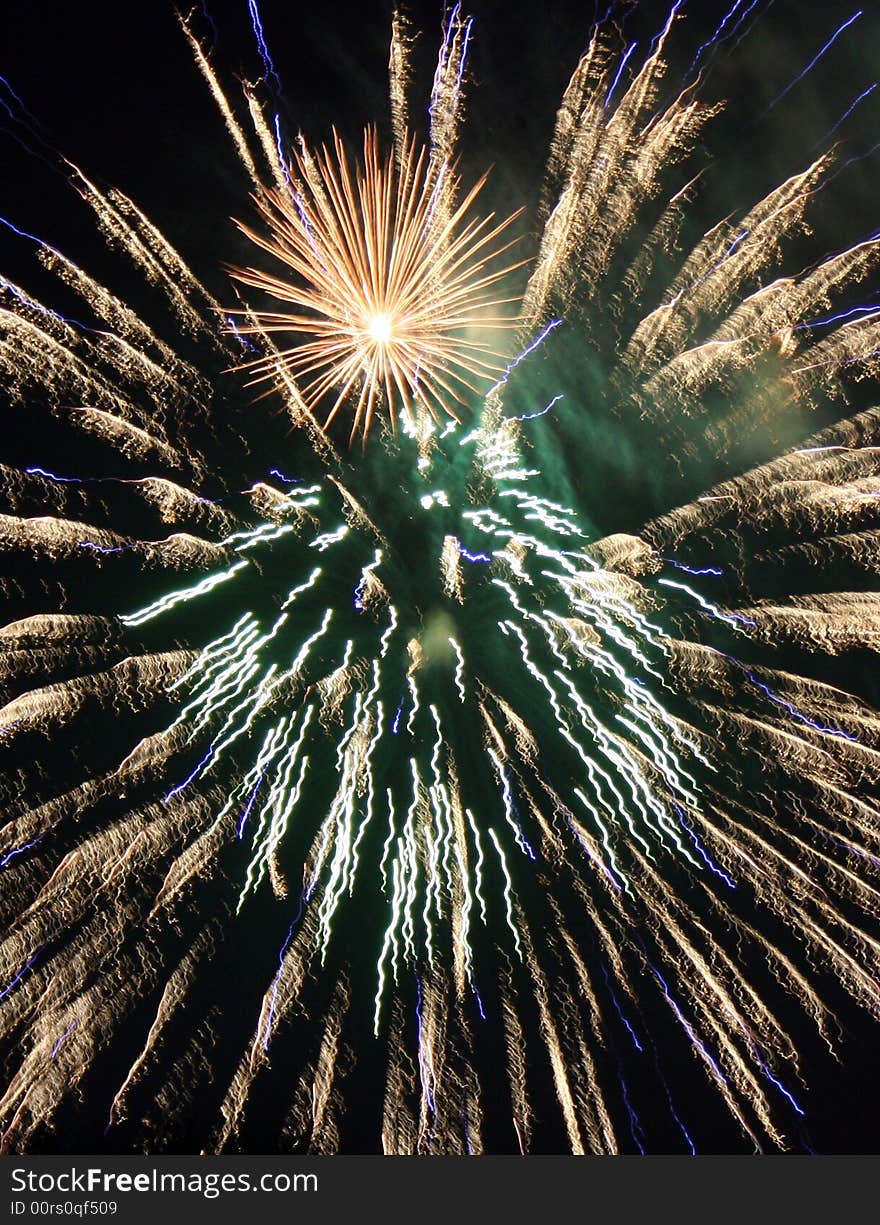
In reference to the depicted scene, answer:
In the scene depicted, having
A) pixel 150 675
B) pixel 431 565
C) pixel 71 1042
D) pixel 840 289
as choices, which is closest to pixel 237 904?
pixel 71 1042

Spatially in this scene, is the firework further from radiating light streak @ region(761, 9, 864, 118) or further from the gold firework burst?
radiating light streak @ region(761, 9, 864, 118)

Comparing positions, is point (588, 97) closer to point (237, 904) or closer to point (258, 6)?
point (258, 6)

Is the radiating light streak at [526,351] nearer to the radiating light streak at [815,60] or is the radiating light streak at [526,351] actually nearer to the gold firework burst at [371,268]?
the gold firework burst at [371,268]

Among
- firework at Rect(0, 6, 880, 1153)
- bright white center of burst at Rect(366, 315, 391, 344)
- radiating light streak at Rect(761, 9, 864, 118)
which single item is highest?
radiating light streak at Rect(761, 9, 864, 118)

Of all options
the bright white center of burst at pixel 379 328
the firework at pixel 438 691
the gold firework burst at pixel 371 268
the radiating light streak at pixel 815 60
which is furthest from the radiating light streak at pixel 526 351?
the radiating light streak at pixel 815 60

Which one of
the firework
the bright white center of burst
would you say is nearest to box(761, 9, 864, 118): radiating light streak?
the firework

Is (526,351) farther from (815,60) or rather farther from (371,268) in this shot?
(815,60)

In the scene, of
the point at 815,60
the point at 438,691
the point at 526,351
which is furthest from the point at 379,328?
the point at 815,60

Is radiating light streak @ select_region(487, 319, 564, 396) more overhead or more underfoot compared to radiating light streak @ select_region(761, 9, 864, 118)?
more underfoot
